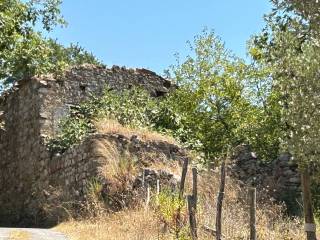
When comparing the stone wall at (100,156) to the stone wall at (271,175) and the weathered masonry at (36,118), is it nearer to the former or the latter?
the weathered masonry at (36,118)

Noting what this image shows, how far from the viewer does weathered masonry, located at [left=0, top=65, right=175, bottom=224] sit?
2044 cm

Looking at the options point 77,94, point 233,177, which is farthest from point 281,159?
point 77,94

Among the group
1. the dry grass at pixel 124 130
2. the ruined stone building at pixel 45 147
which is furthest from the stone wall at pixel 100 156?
the dry grass at pixel 124 130

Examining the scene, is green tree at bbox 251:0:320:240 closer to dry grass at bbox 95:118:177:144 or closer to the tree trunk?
the tree trunk

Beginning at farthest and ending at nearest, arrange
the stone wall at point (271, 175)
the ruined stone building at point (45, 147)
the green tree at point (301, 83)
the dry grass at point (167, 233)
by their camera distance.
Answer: the stone wall at point (271, 175) < the ruined stone building at point (45, 147) < the dry grass at point (167, 233) < the green tree at point (301, 83)

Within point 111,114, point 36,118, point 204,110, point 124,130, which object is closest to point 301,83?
point 124,130

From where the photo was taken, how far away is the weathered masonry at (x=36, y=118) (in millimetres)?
20438

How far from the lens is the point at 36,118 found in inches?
832

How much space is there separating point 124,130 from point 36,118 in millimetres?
4614

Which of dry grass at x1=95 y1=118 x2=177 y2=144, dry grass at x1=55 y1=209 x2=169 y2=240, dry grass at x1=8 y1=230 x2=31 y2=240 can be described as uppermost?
dry grass at x1=95 y1=118 x2=177 y2=144

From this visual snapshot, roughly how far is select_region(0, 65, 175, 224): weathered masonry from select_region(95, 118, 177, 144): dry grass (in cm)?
173

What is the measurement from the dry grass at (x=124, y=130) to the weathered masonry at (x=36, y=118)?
173 centimetres

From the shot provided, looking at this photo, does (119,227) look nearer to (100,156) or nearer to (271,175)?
(100,156)

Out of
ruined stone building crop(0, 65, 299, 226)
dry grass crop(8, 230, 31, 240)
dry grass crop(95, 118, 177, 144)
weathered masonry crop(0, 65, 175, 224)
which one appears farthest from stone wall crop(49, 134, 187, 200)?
dry grass crop(8, 230, 31, 240)
